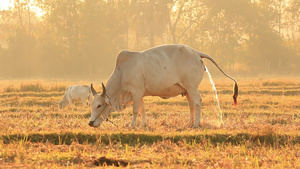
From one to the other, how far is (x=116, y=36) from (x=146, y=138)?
40736 millimetres

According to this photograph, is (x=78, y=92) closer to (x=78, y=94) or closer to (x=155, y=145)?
(x=78, y=94)

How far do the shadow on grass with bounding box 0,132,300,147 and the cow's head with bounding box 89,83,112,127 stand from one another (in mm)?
1177

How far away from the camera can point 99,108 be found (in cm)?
857

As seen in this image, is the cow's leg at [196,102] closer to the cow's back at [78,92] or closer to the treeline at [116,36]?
the cow's back at [78,92]

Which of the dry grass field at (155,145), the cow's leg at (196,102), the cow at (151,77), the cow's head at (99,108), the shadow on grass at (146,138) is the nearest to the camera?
the dry grass field at (155,145)

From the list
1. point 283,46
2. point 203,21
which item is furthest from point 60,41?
point 283,46

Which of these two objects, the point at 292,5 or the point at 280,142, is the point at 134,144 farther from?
the point at 292,5

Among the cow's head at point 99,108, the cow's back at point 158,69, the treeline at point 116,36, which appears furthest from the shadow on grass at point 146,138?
the treeline at point 116,36

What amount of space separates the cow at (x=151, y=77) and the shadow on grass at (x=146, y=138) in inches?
55.1

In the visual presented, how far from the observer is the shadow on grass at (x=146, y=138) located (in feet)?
23.4

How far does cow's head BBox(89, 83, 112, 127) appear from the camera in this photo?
8.48 meters

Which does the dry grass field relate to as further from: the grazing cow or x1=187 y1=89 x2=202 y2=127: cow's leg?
the grazing cow

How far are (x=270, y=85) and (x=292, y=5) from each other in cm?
2959

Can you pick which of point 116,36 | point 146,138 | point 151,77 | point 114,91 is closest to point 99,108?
point 114,91
